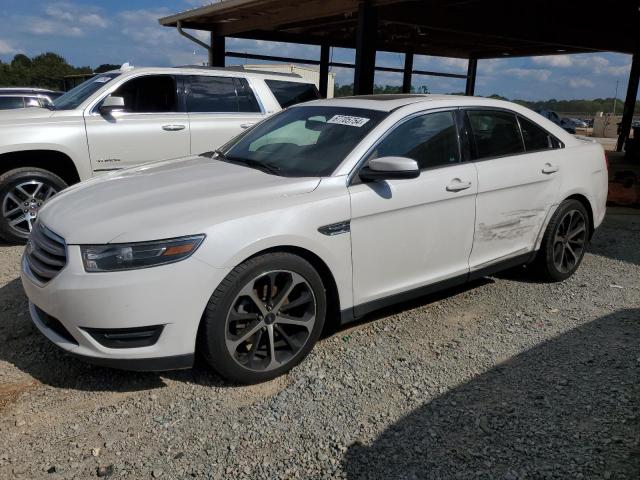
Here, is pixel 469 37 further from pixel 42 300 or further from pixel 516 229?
pixel 42 300

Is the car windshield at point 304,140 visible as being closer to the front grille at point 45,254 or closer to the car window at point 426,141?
the car window at point 426,141

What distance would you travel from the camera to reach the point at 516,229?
4426 mm

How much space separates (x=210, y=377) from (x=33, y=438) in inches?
38.2

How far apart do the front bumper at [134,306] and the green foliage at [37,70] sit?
42989mm

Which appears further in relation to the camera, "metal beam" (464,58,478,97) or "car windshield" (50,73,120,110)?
"metal beam" (464,58,478,97)

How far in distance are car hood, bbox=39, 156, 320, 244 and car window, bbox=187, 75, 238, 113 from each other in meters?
3.07

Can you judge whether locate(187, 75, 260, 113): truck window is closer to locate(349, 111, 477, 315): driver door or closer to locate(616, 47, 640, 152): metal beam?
locate(349, 111, 477, 315): driver door

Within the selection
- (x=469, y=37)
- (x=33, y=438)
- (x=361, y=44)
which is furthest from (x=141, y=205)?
(x=469, y=37)

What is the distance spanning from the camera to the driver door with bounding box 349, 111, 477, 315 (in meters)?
3.47

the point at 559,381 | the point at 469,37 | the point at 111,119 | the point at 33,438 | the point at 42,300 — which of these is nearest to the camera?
the point at 33,438

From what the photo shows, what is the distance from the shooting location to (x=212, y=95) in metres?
6.79

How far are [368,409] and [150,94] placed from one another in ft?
16.1

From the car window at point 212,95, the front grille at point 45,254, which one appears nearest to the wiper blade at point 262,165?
the front grille at point 45,254

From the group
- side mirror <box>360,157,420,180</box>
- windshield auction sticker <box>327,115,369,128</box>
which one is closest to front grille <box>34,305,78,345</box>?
side mirror <box>360,157,420,180</box>
